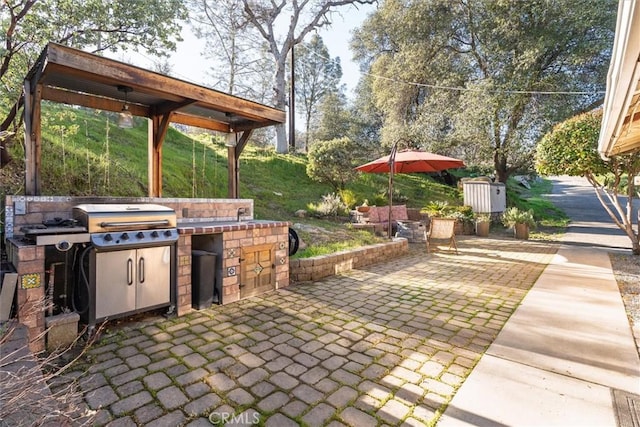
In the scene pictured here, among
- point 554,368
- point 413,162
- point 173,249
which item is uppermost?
point 413,162

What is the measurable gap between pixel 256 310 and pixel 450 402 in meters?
2.15

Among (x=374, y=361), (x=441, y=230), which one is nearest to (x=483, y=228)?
(x=441, y=230)

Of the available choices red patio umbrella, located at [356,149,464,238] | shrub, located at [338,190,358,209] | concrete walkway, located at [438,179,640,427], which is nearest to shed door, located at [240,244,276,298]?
concrete walkway, located at [438,179,640,427]

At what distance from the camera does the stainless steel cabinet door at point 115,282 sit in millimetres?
2781

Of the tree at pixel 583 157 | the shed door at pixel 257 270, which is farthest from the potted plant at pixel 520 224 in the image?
the shed door at pixel 257 270

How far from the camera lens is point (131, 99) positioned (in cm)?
445

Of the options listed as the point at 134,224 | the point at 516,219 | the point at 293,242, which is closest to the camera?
the point at 134,224

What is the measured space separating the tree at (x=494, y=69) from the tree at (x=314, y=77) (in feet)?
29.8

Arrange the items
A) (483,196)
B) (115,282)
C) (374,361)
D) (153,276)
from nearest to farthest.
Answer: (374,361), (115,282), (153,276), (483,196)

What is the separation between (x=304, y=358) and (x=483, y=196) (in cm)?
1018

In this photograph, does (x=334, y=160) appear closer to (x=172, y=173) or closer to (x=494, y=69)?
(x=172, y=173)

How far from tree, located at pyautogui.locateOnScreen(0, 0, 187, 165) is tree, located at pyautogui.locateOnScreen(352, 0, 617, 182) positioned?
9747mm

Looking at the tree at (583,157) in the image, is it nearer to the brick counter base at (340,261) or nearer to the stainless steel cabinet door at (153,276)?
the brick counter base at (340,261)

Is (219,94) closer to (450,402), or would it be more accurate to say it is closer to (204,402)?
(204,402)
